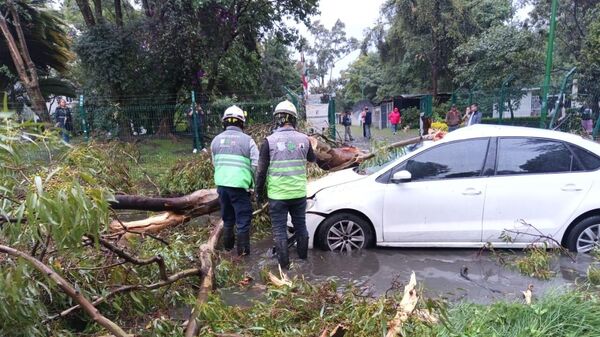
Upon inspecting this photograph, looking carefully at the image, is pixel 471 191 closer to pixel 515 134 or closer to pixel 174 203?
pixel 515 134

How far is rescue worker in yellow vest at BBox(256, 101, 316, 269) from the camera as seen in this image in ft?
15.1

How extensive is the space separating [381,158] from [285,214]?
1944 millimetres

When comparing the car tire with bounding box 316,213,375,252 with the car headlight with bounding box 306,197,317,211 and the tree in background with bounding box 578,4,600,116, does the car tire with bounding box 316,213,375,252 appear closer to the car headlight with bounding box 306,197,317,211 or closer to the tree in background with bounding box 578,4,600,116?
the car headlight with bounding box 306,197,317,211

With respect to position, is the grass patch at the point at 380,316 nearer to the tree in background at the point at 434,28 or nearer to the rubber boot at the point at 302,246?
the rubber boot at the point at 302,246

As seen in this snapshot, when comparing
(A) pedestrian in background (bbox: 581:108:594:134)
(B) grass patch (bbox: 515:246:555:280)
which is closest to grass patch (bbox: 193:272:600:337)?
(B) grass patch (bbox: 515:246:555:280)

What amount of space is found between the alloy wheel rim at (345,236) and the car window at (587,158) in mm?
2438

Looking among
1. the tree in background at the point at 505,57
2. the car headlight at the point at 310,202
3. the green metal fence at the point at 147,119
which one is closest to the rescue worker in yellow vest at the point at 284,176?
the car headlight at the point at 310,202

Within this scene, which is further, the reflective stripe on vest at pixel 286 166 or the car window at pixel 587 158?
the car window at pixel 587 158

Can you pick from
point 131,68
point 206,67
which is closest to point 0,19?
point 131,68

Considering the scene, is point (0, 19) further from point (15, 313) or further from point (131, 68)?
point (15, 313)

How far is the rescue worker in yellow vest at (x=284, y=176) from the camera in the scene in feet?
15.1

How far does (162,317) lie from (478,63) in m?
22.1

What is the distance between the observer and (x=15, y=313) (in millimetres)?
2541

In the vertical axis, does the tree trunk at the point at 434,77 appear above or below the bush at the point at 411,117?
above
